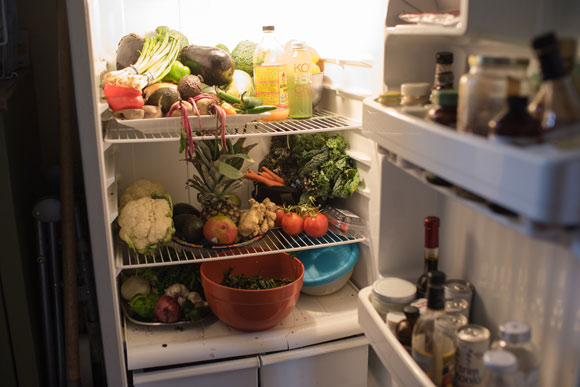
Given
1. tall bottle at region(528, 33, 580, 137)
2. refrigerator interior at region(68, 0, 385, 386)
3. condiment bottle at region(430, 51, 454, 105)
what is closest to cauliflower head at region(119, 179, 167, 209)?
refrigerator interior at region(68, 0, 385, 386)

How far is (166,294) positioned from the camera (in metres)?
1.91

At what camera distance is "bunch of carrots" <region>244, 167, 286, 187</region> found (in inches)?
81.0

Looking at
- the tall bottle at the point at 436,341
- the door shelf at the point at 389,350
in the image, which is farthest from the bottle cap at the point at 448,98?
the door shelf at the point at 389,350

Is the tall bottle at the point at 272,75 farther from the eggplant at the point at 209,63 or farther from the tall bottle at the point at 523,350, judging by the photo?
the tall bottle at the point at 523,350

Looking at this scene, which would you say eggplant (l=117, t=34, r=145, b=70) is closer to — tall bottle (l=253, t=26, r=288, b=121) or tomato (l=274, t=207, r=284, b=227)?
tall bottle (l=253, t=26, r=288, b=121)

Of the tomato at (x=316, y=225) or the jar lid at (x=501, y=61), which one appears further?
the tomato at (x=316, y=225)

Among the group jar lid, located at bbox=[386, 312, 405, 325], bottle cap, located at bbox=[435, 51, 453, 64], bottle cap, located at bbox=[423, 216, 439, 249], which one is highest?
bottle cap, located at bbox=[435, 51, 453, 64]

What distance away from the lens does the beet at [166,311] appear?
72.8 inches

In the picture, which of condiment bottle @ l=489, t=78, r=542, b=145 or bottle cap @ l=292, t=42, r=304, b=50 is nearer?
condiment bottle @ l=489, t=78, r=542, b=145

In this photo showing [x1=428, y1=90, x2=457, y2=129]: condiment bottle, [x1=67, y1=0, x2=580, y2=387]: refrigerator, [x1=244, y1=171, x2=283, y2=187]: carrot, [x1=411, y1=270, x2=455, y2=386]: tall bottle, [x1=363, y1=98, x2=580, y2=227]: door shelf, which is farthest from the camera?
[x1=244, y1=171, x2=283, y2=187]: carrot

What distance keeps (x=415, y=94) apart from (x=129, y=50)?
42.7 inches

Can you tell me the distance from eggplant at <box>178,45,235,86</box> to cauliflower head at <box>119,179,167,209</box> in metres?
0.42

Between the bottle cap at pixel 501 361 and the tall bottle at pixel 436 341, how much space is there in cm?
17

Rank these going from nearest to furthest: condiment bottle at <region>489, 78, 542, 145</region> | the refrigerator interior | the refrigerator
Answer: condiment bottle at <region>489, 78, 542, 145</region>
the refrigerator
the refrigerator interior
